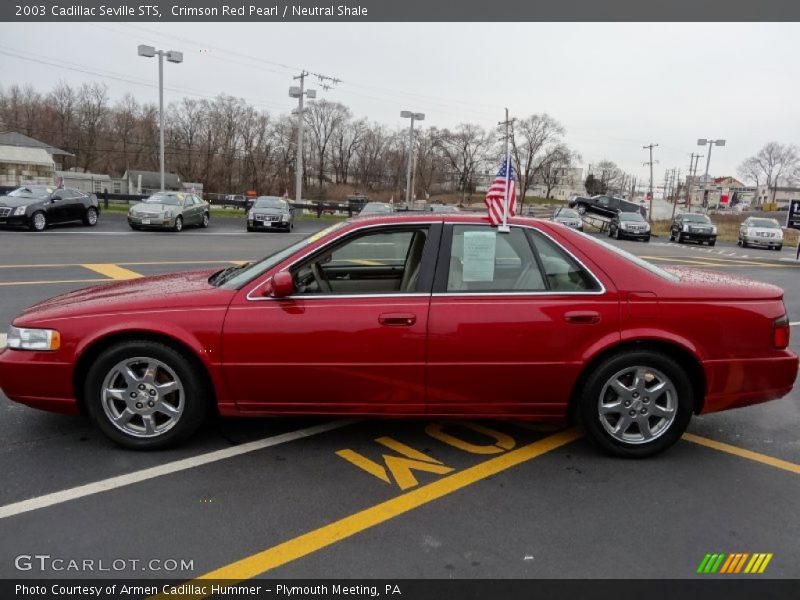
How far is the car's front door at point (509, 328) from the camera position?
366cm

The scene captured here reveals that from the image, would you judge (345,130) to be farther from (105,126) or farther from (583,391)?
(583,391)

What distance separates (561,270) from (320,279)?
5.48 ft

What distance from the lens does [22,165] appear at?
210ft

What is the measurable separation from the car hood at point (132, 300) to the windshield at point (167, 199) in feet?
64.8

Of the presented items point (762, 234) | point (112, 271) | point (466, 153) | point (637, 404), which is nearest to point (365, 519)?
point (637, 404)

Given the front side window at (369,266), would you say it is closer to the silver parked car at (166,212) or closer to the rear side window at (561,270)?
the rear side window at (561,270)

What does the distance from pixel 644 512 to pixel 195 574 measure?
7.65 feet

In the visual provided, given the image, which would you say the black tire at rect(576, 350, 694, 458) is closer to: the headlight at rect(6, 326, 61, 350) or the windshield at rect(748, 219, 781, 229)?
the headlight at rect(6, 326, 61, 350)

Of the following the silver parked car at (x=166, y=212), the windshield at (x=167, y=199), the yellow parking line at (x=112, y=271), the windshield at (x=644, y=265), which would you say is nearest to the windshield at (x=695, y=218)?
the silver parked car at (x=166, y=212)

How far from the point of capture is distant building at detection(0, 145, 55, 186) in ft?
207

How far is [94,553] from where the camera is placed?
2760mm

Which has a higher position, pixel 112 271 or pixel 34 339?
pixel 34 339

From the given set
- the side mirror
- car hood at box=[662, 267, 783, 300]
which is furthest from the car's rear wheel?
car hood at box=[662, 267, 783, 300]

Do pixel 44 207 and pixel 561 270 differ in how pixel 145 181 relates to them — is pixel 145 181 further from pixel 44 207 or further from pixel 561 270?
pixel 561 270
